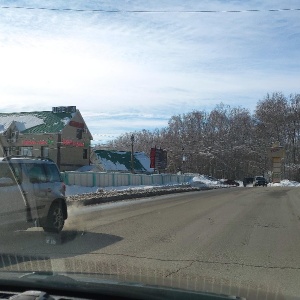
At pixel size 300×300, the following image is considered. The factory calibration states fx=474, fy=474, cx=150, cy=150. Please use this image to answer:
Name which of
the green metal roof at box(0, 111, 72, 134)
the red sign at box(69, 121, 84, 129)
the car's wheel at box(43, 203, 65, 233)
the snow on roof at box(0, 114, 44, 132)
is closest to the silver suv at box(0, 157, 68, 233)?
the car's wheel at box(43, 203, 65, 233)

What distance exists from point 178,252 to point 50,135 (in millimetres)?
48613

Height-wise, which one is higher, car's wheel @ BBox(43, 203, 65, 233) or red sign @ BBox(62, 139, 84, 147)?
red sign @ BBox(62, 139, 84, 147)

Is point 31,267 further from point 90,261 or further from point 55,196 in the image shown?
point 55,196

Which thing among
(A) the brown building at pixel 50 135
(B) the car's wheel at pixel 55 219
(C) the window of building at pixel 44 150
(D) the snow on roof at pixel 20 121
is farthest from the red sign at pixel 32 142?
(B) the car's wheel at pixel 55 219

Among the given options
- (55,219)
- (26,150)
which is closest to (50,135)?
(26,150)

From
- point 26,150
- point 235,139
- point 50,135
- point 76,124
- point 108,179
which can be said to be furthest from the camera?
point 235,139

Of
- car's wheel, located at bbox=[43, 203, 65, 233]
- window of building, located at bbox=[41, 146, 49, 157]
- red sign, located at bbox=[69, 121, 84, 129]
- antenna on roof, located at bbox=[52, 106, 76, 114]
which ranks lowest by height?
car's wheel, located at bbox=[43, 203, 65, 233]

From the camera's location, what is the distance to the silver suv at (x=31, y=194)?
9740mm

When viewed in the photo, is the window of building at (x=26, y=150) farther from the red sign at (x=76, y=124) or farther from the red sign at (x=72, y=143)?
the red sign at (x=76, y=124)

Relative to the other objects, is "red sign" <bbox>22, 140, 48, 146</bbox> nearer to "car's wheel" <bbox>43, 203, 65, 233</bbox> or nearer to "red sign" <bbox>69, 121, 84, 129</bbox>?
"red sign" <bbox>69, 121, 84, 129</bbox>

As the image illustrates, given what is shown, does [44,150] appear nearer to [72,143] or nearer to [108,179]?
[72,143]

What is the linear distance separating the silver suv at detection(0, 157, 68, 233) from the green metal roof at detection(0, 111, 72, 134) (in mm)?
45752

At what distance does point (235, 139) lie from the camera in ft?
339

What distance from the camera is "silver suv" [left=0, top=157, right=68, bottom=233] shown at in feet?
32.0
